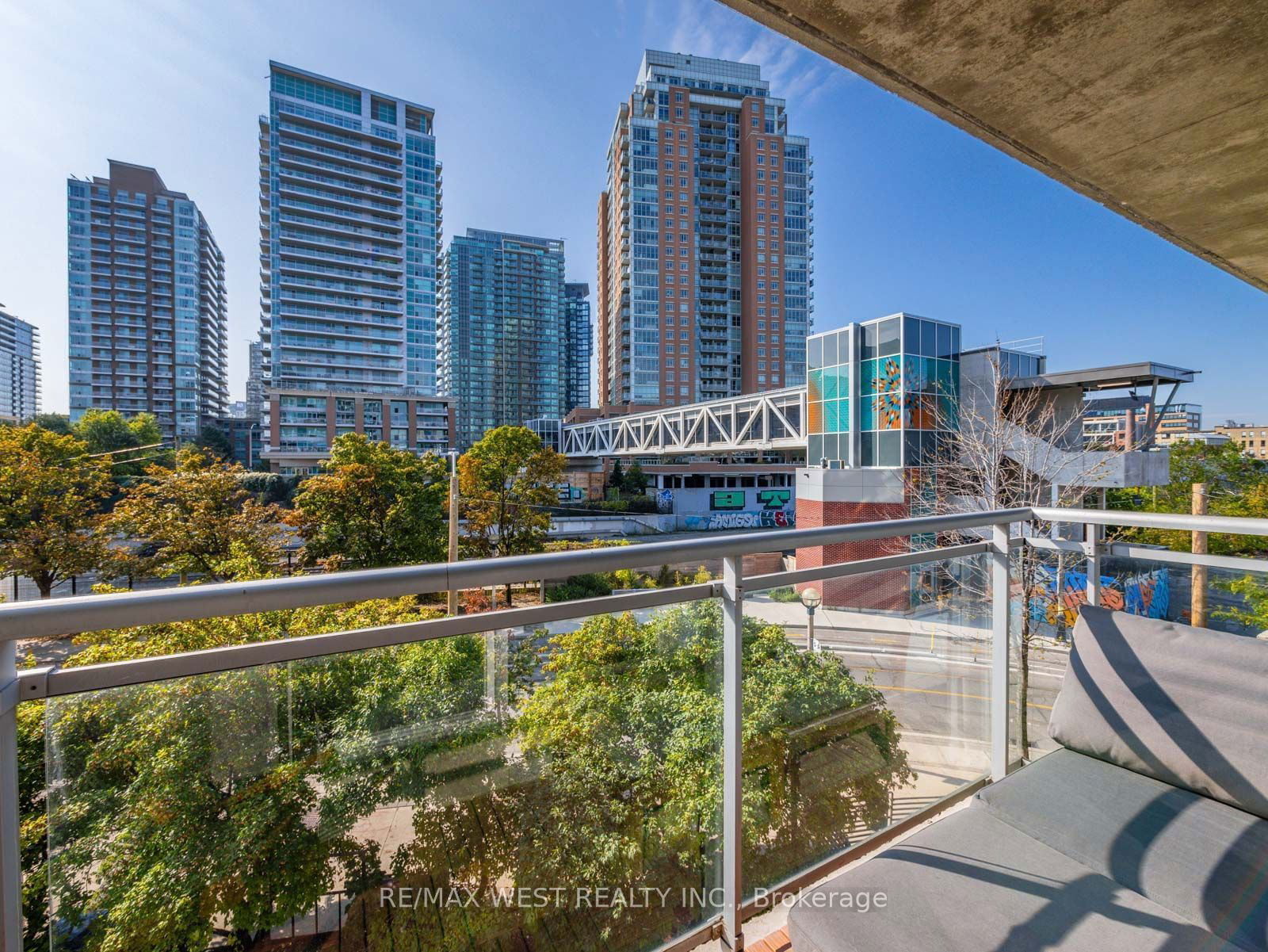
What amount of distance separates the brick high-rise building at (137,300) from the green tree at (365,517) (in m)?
51.6

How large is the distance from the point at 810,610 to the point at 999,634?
1141mm

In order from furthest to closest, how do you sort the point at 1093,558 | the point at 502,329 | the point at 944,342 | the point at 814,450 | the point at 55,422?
the point at 502,329, the point at 55,422, the point at 814,450, the point at 944,342, the point at 1093,558

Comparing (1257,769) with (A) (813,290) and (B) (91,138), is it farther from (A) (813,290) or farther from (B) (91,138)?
(B) (91,138)

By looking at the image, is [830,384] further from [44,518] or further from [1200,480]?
[44,518]

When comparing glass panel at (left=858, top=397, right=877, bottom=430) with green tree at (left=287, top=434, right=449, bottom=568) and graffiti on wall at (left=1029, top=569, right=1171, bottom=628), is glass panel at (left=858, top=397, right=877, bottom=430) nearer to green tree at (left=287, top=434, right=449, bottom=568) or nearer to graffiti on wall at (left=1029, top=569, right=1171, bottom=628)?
green tree at (left=287, top=434, right=449, bottom=568)

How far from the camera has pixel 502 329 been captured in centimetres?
7812

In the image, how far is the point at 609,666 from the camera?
1370 mm

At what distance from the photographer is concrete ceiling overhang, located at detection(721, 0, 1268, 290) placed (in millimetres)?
1765

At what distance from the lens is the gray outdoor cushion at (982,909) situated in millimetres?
1135

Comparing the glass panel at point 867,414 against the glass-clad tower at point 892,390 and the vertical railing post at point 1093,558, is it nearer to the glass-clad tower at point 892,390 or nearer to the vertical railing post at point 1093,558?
the glass-clad tower at point 892,390

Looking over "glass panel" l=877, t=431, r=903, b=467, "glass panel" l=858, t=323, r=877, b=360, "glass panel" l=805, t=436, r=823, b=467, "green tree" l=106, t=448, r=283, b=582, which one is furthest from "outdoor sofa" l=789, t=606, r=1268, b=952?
"glass panel" l=805, t=436, r=823, b=467

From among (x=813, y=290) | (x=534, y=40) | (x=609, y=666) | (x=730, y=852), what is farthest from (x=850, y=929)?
(x=813, y=290)

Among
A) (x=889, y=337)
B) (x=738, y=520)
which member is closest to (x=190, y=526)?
(x=889, y=337)

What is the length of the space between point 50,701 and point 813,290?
202 feet
